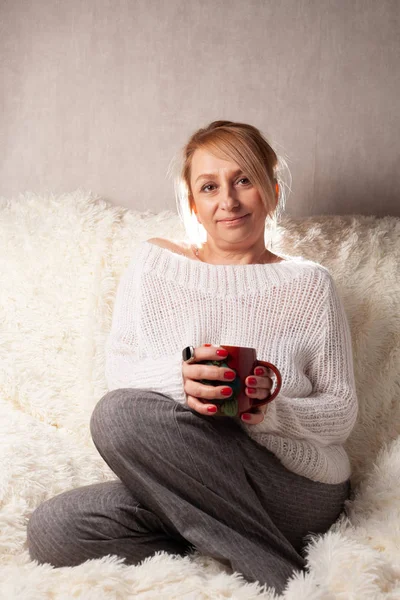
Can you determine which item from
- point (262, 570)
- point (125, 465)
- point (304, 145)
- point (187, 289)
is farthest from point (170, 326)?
point (304, 145)

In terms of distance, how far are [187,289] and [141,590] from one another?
0.73m

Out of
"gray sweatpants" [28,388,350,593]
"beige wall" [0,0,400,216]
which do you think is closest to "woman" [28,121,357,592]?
"gray sweatpants" [28,388,350,593]

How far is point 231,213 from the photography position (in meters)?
1.67

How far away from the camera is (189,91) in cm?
215

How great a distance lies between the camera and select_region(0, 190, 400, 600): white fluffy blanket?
4.74 feet

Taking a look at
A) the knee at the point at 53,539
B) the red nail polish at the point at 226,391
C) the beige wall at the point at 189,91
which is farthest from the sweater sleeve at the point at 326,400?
the beige wall at the point at 189,91

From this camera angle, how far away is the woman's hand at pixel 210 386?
121cm

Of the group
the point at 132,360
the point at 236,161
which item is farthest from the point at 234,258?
the point at 132,360

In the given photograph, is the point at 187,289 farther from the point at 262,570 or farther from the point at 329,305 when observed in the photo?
the point at 262,570

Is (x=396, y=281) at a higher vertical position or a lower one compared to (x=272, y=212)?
lower

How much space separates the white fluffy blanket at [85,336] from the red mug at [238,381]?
29cm

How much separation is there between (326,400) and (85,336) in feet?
2.27

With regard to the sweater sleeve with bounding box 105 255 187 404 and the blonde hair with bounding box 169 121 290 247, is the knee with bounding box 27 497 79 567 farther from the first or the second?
the blonde hair with bounding box 169 121 290 247

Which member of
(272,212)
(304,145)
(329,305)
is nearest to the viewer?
(329,305)
